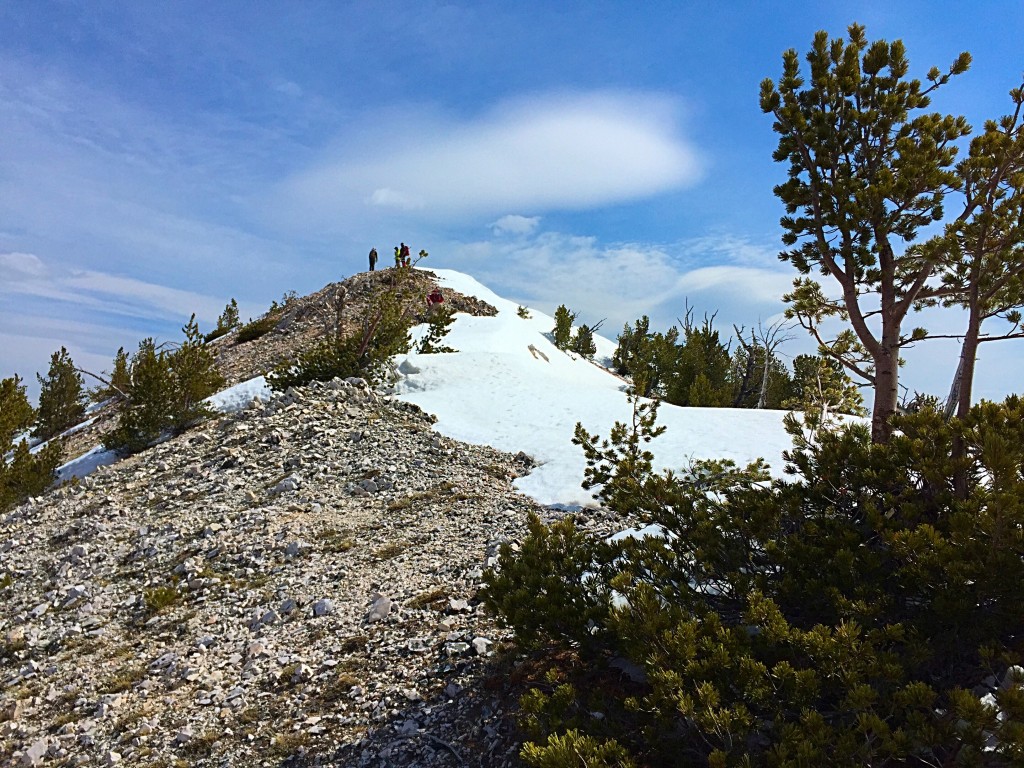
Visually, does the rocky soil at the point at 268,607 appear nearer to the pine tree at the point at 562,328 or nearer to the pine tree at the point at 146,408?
the pine tree at the point at 146,408

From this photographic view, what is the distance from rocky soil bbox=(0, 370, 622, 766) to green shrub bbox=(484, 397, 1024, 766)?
1.15 metres

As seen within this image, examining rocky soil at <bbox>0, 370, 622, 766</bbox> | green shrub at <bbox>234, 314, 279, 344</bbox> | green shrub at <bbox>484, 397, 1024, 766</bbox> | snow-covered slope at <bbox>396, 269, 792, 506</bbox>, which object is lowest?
rocky soil at <bbox>0, 370, 622, 766</bbox>

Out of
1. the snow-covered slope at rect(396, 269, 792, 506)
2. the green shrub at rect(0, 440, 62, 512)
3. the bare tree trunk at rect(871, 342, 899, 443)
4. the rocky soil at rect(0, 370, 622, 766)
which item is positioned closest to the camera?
the rocky soil at rect(0, 370, 622, 766)

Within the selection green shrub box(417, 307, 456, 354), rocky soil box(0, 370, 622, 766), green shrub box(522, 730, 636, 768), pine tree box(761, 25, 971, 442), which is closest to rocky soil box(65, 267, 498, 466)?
green shrub box(417, 307, 456, 354)

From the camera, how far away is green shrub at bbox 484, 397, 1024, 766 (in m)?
2.77

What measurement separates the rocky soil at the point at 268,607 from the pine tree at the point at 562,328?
1782 cm

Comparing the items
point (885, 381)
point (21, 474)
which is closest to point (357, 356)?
point (21, 474)

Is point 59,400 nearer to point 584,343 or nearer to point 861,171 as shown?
point 584,343

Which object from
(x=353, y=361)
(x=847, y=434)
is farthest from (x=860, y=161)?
(x=353, y=361)

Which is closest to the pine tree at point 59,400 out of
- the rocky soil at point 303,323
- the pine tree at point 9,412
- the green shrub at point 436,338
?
the rocky soil at point 303,323

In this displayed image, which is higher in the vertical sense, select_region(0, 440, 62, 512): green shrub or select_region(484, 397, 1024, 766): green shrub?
select_region(484, 397, 1024, 766): green shrub

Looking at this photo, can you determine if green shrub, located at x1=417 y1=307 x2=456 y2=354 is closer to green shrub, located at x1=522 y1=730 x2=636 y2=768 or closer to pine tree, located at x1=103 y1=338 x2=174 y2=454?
pine tree, located at x1=103 y1=338 x2=174 y2=454

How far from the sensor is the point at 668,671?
3012mm

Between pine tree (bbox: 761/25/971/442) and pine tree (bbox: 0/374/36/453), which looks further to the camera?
pine tree (bbox: 0/374/36/453)
